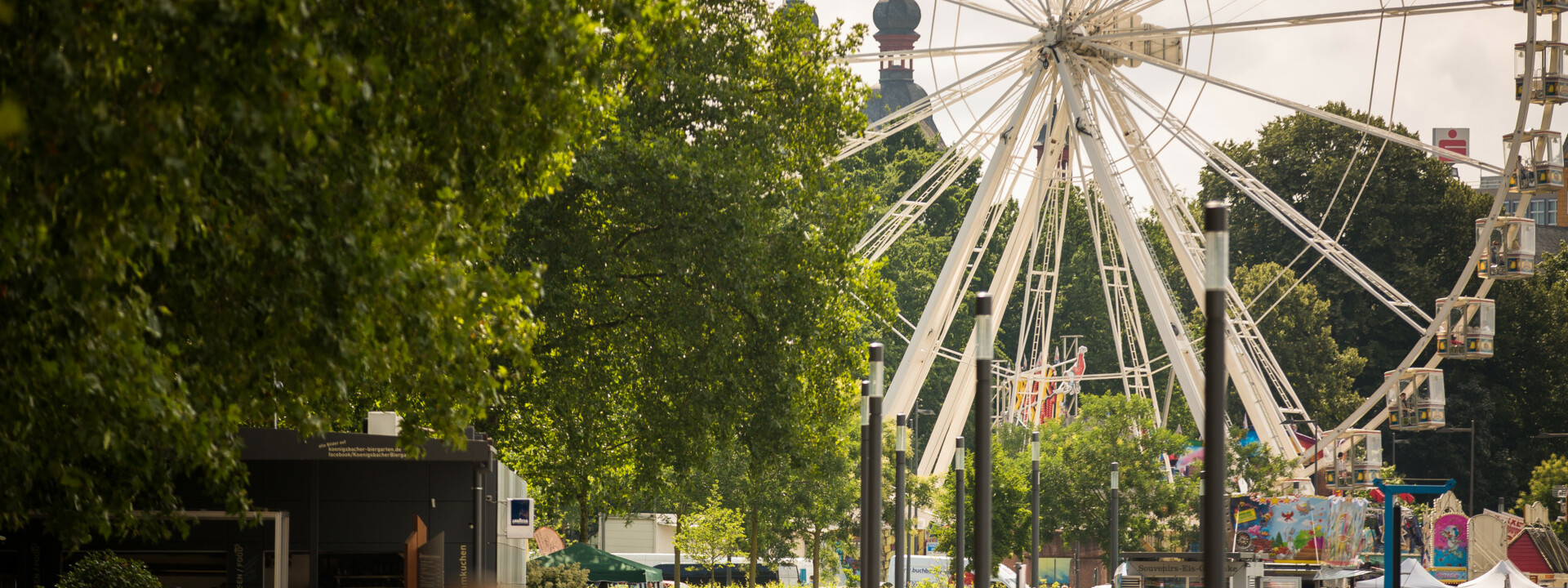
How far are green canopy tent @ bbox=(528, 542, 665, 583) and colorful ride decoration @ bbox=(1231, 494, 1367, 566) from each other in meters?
15.3

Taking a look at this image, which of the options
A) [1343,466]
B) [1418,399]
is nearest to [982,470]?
[1418,399]

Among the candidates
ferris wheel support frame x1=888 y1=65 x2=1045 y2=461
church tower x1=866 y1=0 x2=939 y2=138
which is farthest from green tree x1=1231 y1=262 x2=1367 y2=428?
church tower x1=866 y1=0 x2=939 y2=138

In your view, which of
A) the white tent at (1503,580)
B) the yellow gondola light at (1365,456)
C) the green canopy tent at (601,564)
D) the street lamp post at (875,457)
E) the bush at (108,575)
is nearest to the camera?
the bush at (108,575)

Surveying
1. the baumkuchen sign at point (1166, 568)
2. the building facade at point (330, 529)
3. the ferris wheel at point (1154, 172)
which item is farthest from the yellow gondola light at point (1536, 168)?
the building facade at point (330, 529)

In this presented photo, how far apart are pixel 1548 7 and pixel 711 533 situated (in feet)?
107

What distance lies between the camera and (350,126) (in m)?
9.83

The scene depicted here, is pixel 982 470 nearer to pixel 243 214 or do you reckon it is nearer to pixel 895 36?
pixel 243 214

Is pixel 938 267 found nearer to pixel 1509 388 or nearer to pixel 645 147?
pixel 1509 388

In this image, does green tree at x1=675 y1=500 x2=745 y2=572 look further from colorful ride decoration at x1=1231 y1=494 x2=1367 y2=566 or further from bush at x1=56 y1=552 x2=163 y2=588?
bush at x1=56 y1=552 x2=163 y2=588

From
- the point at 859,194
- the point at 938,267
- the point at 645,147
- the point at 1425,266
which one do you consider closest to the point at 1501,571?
the point at 859,194

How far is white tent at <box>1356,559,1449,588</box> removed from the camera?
40.2 meters

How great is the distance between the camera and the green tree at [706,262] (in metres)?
22.8

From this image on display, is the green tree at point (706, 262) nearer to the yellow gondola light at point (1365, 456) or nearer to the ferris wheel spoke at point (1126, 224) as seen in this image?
the ferris wheel spoke at point (1126, 224)

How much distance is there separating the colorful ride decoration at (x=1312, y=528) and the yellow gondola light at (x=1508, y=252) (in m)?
5.90
